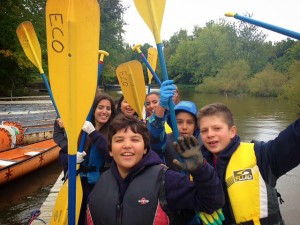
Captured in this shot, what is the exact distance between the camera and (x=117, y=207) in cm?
170

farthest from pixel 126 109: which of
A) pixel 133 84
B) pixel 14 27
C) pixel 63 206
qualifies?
pixel 14 27

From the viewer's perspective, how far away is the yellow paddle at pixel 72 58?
1.72m

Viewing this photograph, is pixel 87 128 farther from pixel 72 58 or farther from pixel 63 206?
pixel 72 58

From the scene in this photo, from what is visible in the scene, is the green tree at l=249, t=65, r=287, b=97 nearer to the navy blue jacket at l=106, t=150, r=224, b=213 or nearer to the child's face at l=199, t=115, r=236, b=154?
the child's face at l=199, t=115, r=236, b=154

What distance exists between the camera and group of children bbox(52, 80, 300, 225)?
1528 millimetres

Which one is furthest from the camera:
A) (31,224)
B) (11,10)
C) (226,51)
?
(226,51)

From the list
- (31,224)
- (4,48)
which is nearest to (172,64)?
(4,48)

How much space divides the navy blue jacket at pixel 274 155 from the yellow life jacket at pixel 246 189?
3 cm

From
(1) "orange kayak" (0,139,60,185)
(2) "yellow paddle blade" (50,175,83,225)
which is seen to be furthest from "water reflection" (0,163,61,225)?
(2) "yellow paddle blade" (50,175,83,225)

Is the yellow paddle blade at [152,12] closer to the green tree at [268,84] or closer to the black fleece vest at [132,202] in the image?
the black fleece vest at [132,202]

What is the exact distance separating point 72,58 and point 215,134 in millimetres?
913

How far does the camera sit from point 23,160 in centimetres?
657

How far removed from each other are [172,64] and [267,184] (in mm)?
59781

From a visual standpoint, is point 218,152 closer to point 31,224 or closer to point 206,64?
point 31,224
